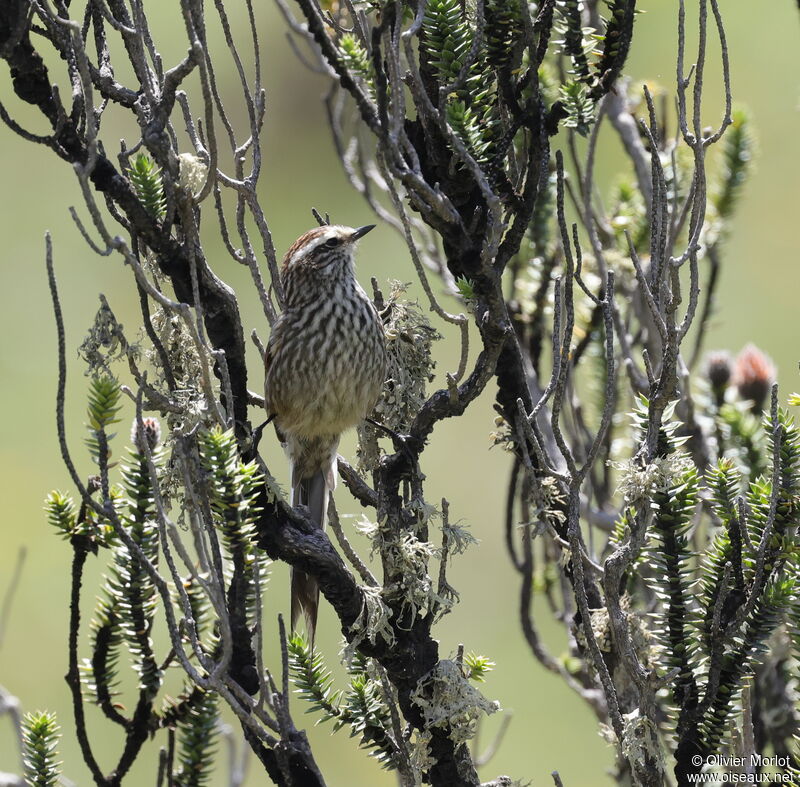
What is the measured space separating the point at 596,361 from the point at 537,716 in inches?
155

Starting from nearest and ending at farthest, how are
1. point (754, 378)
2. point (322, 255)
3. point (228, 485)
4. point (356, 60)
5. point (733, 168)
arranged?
point (228, 485) < point (356, 60) < point (754, 378) < point (322, 255) < point (733, 168)

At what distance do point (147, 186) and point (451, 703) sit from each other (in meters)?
1.47

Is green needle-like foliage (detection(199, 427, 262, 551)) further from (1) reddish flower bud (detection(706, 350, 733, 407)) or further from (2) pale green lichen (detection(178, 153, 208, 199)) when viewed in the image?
(1) reddish flower bud (detection(706, 350, 733, 407))

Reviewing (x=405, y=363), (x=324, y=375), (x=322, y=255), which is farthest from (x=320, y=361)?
(x=405, y=363)

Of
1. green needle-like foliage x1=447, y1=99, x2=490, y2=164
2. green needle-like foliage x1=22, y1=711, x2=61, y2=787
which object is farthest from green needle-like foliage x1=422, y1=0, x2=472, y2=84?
green needle-like foliage x1=22, y1=711, x2=61, y2=787

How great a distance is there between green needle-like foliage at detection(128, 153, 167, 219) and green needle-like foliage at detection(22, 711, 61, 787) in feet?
4.15

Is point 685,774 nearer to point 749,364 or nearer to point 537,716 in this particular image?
point 749,364

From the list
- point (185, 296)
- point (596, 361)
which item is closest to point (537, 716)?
point (596, 361)

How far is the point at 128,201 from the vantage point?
98.5 inches

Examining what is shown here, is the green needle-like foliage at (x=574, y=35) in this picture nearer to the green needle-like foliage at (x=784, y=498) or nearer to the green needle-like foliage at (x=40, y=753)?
the green needle-like foliage at (x=784, y=498)

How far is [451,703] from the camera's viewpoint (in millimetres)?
2824

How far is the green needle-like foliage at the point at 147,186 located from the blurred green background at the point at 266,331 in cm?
361

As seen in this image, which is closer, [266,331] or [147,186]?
[147,186]

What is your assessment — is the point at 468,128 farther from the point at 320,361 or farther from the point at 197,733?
the point at 197,733
